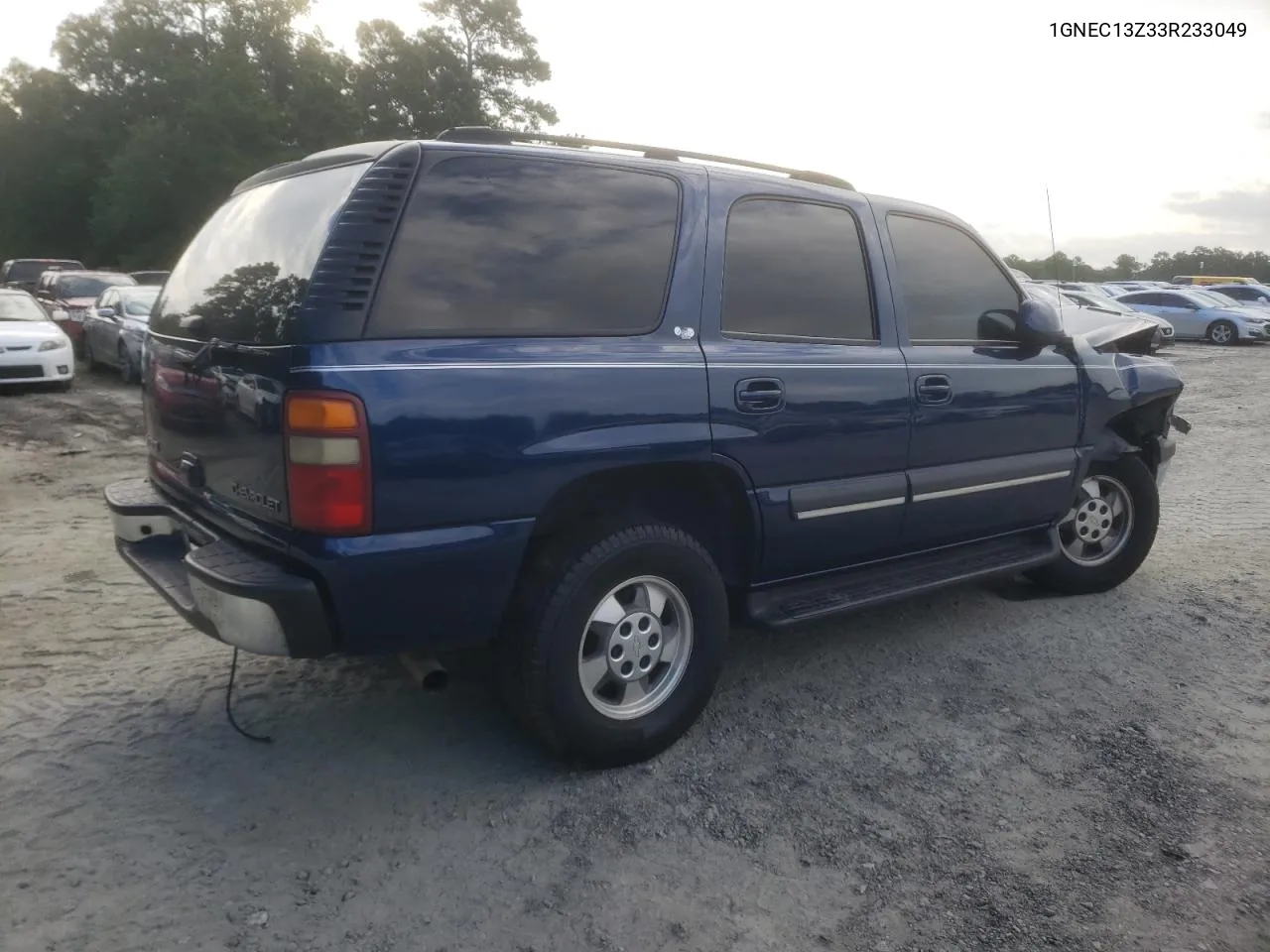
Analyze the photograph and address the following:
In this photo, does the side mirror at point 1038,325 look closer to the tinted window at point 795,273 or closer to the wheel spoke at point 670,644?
the tinted window at point 795,273

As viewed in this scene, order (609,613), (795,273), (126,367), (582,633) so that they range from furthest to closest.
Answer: (126,367) < (795,273) < (609,613) < (582,633)

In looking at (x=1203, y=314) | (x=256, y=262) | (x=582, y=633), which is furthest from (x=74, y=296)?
(x=1203, y=314)

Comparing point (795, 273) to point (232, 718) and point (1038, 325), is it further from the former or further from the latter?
point (232, 718)

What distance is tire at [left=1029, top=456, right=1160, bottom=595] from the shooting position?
5.24m

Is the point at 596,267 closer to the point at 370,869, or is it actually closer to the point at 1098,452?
the point at 370,869

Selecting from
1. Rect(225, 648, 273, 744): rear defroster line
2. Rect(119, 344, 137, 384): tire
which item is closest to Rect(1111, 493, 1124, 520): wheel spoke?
Rect(225, 648, 273, 744): rear defroster line

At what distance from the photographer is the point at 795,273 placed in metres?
3.86

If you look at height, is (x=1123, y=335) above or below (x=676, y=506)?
above

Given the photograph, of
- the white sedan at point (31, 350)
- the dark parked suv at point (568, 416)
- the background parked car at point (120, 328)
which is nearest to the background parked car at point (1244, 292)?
the background parked car at point (120, 328)

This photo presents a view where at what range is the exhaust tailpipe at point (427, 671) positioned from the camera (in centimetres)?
312

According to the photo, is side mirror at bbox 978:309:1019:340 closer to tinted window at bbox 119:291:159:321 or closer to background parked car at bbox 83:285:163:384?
background parked car at bbox 83:285:163:384

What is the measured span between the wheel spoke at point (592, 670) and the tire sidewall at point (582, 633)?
2.9 inches

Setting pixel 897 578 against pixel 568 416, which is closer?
pixel 568 416

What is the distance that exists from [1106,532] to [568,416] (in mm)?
3547
